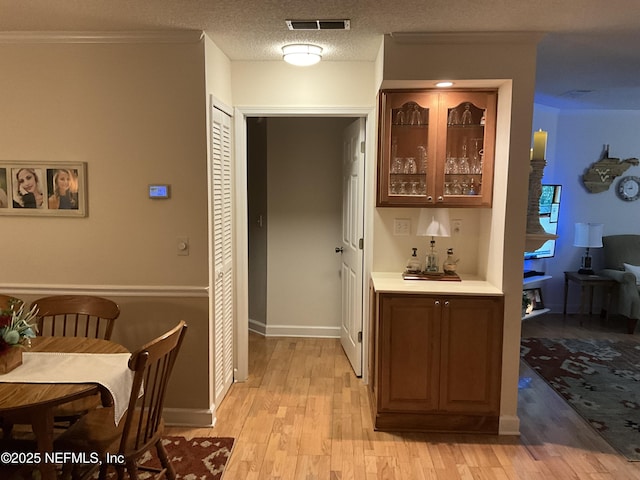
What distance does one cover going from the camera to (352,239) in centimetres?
417

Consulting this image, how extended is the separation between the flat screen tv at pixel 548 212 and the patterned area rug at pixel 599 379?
1287mm

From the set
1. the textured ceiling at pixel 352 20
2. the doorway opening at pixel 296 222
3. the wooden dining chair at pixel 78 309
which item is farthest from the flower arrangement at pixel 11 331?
the doorway opening at pixel 296 222

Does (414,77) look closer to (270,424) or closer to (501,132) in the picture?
(501,132)

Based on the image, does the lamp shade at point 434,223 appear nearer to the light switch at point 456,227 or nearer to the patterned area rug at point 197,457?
the light switch at point 456,227

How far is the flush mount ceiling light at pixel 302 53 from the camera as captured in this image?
3.18 metres

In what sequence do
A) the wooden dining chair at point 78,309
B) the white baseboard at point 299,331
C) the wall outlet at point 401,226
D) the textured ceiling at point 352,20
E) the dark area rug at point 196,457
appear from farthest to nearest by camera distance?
the white baseboard at point 299,331 < the wall outlet at point 401,226 < the wooden dining chair at point 78,309 < the dark area rug at point 196,457 < the textured ceiling at point 352,20

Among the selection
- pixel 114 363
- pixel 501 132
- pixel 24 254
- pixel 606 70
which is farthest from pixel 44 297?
pixel 606 70

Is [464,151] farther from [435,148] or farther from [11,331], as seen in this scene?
[11,331]

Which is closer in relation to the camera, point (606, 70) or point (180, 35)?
point (180, 35)

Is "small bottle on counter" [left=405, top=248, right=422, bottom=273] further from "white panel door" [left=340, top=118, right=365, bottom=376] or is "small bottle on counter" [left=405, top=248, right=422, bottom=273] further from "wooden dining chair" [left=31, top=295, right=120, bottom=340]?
"wooden dining chair" [left=31, top=295, right=120, bottom=340]

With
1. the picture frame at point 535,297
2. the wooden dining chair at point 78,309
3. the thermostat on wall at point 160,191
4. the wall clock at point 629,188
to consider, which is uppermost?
the wall clock at point 629,188

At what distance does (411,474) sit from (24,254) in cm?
270

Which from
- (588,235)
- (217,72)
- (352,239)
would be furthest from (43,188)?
(588,235)

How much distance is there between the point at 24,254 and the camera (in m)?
3.14
